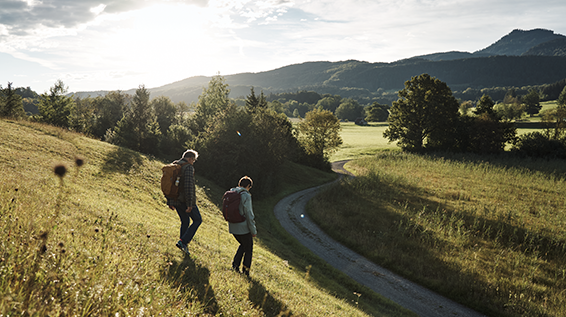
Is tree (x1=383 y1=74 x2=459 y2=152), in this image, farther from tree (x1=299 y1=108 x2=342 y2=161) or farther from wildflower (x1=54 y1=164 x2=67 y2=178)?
wildflower (x1=54 y1=164 x2=67 y2=178)

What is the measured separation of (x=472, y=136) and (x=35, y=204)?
6179 centimetres

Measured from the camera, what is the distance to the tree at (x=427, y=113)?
170 ft

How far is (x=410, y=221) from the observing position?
21016 mm

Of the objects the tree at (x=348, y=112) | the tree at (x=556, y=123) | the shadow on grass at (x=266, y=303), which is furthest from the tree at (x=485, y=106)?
the tree at (x=348, y=112)

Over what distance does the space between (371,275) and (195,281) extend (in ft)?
37.8

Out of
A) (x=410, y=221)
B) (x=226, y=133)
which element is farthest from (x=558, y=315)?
(x=226, y=133)

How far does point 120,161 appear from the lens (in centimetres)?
2311

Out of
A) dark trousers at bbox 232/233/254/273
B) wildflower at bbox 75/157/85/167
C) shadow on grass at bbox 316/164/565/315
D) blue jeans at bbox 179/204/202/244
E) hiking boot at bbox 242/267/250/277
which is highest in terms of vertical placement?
wildflower at bbox 75/157/85/167

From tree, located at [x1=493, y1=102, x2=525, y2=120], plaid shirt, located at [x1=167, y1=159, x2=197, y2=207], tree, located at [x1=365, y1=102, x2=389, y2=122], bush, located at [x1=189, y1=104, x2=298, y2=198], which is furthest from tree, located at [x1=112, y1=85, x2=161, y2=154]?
tree, located at [x1=365, y1=102, x2=389, y2=122]

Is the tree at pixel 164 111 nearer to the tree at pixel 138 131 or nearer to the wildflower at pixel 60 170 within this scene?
the tree at pixel 138 131

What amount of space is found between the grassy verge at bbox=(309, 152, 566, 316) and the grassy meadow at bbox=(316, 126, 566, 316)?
0.05 metres

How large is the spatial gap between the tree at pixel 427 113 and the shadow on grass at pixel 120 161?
158 feet

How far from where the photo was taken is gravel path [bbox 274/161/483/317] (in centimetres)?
1256

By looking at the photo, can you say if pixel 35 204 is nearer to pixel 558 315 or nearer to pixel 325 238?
pixel 325 238
